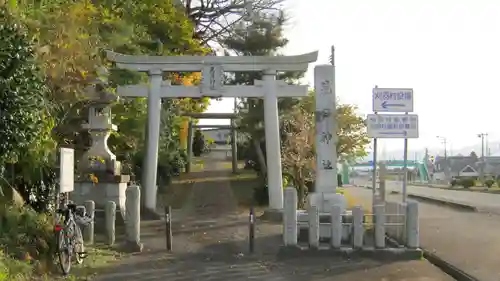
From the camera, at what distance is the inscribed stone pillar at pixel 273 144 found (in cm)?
1864

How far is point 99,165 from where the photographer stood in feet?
51.7

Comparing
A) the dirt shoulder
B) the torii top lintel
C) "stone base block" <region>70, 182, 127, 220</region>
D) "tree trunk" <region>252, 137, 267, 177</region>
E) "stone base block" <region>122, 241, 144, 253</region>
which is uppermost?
the torii top lintel

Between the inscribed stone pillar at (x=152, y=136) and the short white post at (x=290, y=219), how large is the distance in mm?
8382

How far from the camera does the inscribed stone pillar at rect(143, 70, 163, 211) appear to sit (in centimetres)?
1839

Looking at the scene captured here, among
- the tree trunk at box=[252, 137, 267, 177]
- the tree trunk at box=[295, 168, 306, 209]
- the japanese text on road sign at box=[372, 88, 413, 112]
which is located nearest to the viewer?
the japanese text on road sign at box=[372, 88, 413, 112]

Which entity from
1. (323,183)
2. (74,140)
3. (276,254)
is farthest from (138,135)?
(276,254)

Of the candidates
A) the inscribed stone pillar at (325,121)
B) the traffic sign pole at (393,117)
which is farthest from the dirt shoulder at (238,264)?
the traffic sign pole at (393,117)

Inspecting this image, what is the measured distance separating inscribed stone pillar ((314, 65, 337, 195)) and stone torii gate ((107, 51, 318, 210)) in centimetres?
451

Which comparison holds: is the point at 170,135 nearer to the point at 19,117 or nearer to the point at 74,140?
the point at 74,140

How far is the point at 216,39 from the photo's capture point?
29.6 m

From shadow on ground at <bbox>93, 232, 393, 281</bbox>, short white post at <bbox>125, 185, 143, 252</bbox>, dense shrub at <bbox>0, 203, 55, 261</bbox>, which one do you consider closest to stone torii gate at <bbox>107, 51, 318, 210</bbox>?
short white post at <bbox>125, 185, 143, 252</bbox>

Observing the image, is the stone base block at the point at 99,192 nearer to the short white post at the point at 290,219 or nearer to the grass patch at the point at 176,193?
the short white post at the point at 290,219

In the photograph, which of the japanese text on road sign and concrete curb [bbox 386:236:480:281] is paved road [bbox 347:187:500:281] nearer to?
concrete curb [bbox 386:236:480:281]

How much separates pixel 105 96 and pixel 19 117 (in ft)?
22.3
